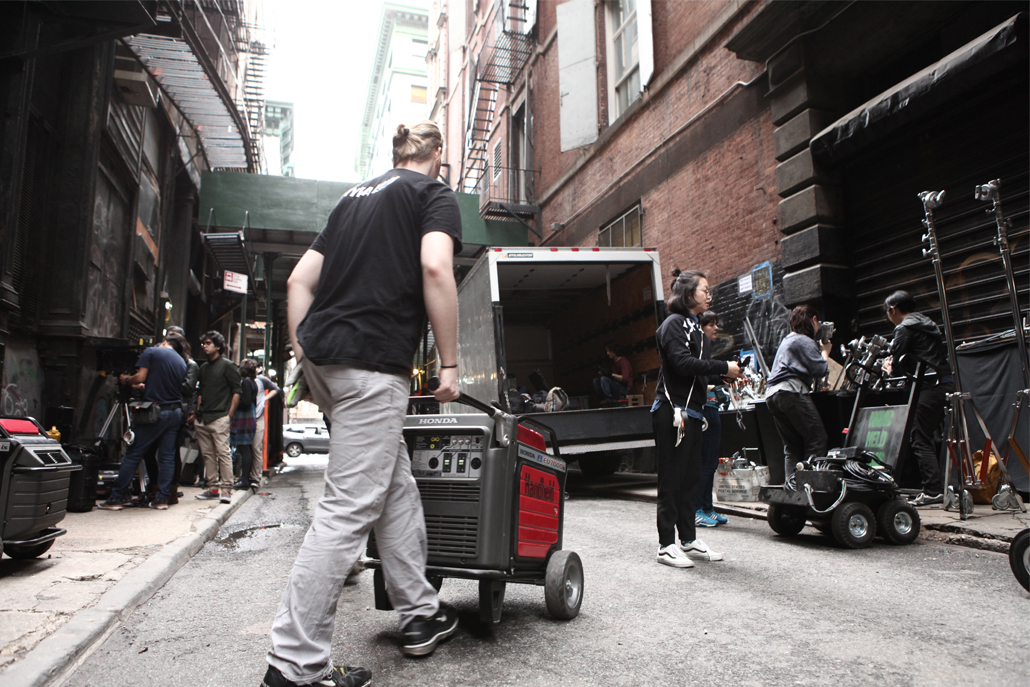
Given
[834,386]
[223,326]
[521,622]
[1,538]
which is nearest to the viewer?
[521,622]

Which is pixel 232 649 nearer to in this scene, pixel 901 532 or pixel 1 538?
pixel 1 538

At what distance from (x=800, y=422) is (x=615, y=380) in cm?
467

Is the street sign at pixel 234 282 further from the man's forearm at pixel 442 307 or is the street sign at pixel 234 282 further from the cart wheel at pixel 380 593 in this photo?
the man's forearm at pixel 442 307

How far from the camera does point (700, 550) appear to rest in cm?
463

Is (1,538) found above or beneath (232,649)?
above

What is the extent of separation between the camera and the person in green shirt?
874 centimetres

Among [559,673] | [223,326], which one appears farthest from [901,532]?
[223,326]

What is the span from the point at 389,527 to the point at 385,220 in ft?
3.65

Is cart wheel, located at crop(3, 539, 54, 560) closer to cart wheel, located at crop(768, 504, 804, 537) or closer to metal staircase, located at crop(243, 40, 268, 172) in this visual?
cart wheel, located at crop(768, 504, 804, 537)

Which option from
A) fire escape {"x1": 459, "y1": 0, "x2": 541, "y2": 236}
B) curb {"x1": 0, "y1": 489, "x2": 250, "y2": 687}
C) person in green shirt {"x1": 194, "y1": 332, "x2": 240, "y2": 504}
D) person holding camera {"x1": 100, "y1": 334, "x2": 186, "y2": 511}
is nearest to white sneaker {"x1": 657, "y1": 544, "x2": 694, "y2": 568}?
curb {"x1": 0, "y1": 489, "x2": 250, "y2": 687}

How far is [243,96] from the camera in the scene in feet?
76.4

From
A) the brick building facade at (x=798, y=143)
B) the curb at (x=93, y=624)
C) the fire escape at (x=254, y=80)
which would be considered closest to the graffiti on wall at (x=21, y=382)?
the curb at (x=93, y=624)

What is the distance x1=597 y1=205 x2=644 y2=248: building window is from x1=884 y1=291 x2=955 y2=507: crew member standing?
801 cm

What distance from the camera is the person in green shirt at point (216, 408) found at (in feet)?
28.7
